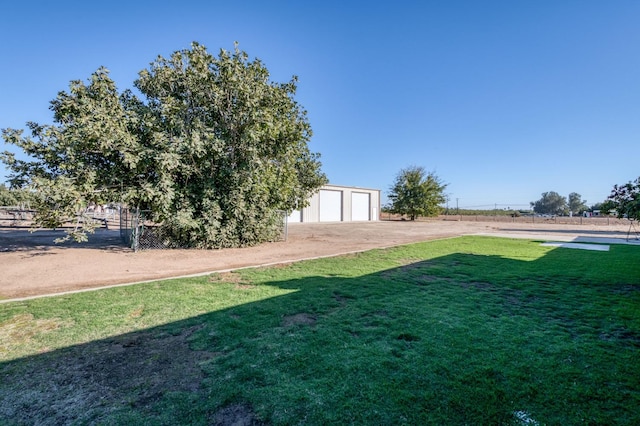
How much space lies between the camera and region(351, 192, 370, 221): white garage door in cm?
3528

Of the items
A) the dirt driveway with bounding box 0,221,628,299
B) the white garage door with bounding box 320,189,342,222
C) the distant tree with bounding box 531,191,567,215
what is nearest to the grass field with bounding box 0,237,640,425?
the dirt driveway with bounding box 0,221,628,299

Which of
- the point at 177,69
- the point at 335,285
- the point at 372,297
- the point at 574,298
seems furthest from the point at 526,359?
the point at 177,69

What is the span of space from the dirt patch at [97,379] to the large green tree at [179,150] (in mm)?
7010

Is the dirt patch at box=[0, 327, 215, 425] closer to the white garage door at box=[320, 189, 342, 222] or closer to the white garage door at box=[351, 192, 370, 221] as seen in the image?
the white garage door at box=[320, 189, 342, 222]

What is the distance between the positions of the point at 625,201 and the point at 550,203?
78331 mm

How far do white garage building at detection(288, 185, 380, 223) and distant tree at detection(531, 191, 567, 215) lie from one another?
4831cm

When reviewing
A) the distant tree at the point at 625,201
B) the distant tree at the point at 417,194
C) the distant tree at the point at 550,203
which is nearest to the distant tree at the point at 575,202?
the distant tree at the point at 550,203

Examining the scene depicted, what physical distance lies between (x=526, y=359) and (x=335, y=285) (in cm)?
334

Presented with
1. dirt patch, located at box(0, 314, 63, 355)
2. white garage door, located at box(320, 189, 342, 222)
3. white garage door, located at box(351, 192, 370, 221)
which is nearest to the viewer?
dirt patch, located at box(0, 314, 63, 355)

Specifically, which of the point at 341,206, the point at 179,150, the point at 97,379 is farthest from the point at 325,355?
the point at 341,206

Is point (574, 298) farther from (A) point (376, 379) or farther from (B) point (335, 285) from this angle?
(A) point (376, 379)

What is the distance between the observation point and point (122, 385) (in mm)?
A: 2588

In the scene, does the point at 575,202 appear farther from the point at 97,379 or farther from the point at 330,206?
the point at 97,379

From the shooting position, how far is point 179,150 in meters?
9.48
